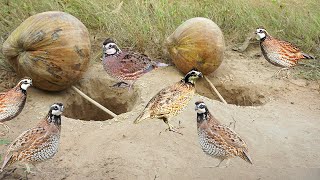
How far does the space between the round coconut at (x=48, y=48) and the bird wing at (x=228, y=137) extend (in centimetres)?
252

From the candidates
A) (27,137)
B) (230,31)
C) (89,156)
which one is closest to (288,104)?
(230,31)

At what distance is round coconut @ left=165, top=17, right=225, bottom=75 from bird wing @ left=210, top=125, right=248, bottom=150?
2.53 metres

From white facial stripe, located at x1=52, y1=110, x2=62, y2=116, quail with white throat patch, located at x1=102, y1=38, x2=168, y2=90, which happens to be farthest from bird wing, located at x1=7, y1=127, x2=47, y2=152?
quail with white throat patch, located at x1=102, y1=38, x2=168, y2=90

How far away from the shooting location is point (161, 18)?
8008mm

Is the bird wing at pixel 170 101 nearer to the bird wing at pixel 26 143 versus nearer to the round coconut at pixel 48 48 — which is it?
the bird wing at pixel 26 143

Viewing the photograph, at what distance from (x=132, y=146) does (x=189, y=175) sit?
2.34ft

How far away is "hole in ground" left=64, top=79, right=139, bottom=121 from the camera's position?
23.0ft

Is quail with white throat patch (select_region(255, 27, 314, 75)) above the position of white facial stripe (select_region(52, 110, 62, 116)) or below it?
below

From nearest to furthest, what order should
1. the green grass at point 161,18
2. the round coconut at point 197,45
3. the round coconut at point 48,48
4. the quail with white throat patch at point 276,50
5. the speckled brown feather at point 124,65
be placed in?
the speckled brown feather at point 124,65 < the round coconut at point 48,48 < the quail with white throat patch at point 276,50 < the round coconut at point 197,45 < the green grass at point 161,18

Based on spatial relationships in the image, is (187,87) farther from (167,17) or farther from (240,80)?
(167,17)

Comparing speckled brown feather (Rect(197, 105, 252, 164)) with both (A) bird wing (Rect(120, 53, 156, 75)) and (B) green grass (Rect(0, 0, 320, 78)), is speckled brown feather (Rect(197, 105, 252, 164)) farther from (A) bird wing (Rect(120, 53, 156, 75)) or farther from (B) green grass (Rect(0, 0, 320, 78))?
(B) green grass (Rect(0, 0, 320, 78))

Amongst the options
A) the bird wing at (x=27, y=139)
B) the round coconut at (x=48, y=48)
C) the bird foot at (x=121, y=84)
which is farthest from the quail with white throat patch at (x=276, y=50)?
the bird wing at (x=27, y=139)

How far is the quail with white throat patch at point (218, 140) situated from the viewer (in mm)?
4434

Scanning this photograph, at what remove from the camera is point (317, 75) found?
7.54 m
